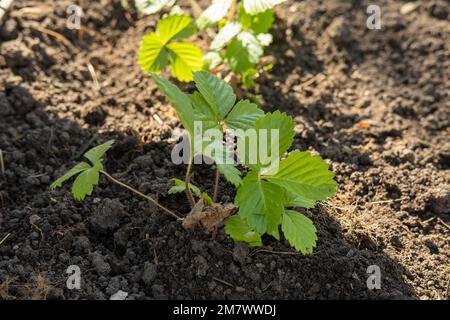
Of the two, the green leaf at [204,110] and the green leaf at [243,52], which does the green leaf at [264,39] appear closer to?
the green leaf at [243,52]

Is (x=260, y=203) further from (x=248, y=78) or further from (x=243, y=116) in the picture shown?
(x=248, y=78)

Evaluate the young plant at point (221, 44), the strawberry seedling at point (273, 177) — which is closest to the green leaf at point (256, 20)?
the young plant at point (221, 44)

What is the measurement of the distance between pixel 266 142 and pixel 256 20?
958mm

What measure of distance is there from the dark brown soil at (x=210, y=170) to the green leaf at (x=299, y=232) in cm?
12

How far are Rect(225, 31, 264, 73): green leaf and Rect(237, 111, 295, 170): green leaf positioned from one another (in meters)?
0.74

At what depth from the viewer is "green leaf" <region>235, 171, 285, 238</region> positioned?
182 centimetres

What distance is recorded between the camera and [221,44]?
8.41 feet

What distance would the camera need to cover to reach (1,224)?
7.14 feet

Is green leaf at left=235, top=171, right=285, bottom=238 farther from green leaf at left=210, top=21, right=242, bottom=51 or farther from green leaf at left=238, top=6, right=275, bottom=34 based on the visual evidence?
green leaf at left=238, top=6, right=275, bottom=34

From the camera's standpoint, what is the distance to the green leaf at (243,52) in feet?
8.40

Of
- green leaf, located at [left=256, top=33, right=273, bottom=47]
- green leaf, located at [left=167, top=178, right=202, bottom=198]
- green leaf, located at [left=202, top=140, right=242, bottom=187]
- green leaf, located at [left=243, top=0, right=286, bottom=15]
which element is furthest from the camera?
green leaf, located at [left=256, top=33, right=273, bottom=47]

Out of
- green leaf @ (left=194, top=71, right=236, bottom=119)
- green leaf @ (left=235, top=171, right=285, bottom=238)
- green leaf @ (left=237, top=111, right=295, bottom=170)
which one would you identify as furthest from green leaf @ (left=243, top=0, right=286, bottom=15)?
green leaf @ (left=235, top=171, right=285, bottom=238)

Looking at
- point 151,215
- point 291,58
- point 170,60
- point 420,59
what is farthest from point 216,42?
point 420,59

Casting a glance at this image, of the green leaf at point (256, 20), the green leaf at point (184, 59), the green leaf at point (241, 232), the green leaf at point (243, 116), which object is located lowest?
the green leaf at point (241, 232)
